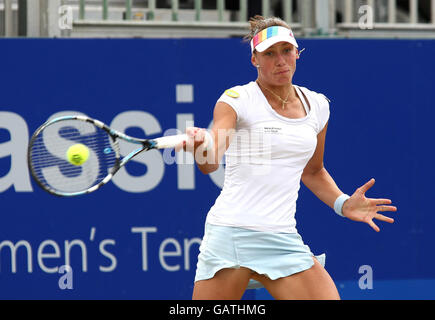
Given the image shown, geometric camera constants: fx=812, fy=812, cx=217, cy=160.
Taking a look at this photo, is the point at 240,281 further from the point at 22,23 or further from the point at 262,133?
the point at 22,23

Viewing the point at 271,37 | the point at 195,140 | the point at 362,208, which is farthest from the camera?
the point at 362,208

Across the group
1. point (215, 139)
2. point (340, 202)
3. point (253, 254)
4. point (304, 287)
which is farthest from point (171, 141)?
point (340, 202)

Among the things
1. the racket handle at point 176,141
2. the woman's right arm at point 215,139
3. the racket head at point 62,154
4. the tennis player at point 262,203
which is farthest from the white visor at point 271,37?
the racket head at point 62,154

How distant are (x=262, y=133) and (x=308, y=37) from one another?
2.39m

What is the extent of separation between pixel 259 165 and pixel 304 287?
54cm

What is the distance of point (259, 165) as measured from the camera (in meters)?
3.40

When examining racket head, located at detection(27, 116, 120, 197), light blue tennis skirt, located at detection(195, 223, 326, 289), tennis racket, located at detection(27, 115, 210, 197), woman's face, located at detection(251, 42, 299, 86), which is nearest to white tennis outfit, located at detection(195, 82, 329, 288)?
light blue tennis skirt, located at detection(195, 223, 326, 289)

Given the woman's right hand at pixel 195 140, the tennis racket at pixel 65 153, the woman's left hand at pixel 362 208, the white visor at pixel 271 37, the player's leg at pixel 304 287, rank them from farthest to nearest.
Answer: the tennis racket at pixel 65 153 → the woman's left hand at pixel 362 208 → the white visor at pixel 271 37 → the player's leg at pixel 304 287 → the woman's right hand at pixel 195 140

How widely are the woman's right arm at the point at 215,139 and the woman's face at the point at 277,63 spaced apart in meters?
0.27

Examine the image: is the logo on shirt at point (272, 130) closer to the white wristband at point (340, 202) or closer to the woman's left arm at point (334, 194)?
the woman's left arm at point (334, 194)

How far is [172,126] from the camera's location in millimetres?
5406

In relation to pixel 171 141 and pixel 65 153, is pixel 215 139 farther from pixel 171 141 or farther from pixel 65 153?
pixel 65 153

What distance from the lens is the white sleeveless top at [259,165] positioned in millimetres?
3383

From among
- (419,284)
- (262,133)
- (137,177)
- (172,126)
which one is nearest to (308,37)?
(172,126)
